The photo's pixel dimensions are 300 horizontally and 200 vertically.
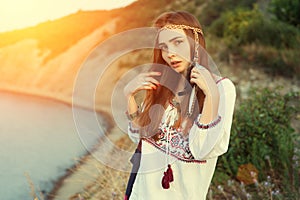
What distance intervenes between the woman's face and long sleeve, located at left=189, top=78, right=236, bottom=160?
4.0 inches

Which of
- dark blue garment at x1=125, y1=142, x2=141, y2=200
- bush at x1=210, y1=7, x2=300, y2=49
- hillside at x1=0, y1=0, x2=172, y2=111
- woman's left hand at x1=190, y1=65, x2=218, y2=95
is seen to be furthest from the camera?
hillside at x1=0, y1=0, x2=172, y2=111

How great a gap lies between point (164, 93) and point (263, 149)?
1.43 metres

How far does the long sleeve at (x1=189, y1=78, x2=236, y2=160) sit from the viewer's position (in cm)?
124

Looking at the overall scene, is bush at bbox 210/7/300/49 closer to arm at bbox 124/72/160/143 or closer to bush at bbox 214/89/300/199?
bush at bbox 214/89/300/199

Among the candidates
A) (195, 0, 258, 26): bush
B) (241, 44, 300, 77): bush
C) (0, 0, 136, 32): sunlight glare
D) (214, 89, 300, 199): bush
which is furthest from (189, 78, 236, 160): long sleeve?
(195, 0, 258, 26): bush

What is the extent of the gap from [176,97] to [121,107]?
0.63 ft

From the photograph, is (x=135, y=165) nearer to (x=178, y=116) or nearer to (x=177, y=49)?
(x=178, y=116)

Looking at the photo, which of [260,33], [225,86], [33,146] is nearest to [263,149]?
[225,86]

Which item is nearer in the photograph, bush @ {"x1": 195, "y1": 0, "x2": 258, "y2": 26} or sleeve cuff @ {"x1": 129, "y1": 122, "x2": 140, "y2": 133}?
Result: sleeve cuff @ {"x1": 129, "y1": 122, "x2": 140, "y2": 133}

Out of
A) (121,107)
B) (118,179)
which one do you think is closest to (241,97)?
(118,179)

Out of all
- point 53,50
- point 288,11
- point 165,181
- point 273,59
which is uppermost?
point 53,50

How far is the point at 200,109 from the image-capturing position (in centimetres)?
130

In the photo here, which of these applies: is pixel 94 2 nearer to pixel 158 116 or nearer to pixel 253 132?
pixel 253 132

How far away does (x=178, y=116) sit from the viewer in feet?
4.44
